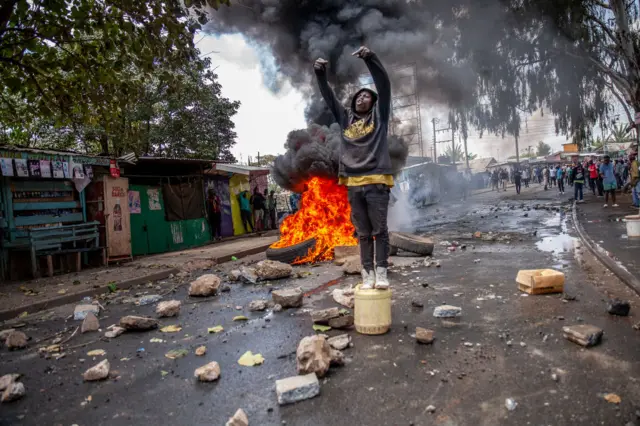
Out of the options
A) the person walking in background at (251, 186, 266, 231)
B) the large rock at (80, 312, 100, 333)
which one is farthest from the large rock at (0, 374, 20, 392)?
the person walking in background at (251, 186, 266, 231)

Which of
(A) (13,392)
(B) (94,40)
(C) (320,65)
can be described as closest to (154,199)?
(B) (94,40)

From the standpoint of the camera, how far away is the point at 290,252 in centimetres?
Answer: 766

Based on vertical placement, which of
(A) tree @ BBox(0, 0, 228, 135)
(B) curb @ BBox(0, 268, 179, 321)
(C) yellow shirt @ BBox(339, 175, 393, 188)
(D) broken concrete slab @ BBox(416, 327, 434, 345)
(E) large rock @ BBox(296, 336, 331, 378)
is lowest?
(B) curb @ BBox(0, 268, 179, 321)

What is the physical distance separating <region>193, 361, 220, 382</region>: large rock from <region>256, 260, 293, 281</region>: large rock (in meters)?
3.56

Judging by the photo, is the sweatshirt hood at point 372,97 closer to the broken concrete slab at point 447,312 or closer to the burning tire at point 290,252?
the broken concrete slab at point 447,312

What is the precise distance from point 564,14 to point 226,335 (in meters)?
18.4

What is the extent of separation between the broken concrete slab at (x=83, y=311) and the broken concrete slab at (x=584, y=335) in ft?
16.5

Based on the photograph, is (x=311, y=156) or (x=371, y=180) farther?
(x=311, y=156)

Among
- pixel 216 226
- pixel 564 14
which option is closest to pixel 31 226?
pixel 216 226

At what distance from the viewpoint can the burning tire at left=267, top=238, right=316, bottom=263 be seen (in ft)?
25.2

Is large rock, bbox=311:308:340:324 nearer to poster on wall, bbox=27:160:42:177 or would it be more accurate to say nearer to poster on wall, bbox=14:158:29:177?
poster on wall, bbox=14:158:29:177

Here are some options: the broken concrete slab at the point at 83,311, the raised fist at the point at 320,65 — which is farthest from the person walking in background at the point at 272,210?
the raised fist at the point at 320,65

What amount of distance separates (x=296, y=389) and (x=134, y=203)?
11167mm

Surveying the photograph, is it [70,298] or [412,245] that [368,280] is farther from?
[70,298]
